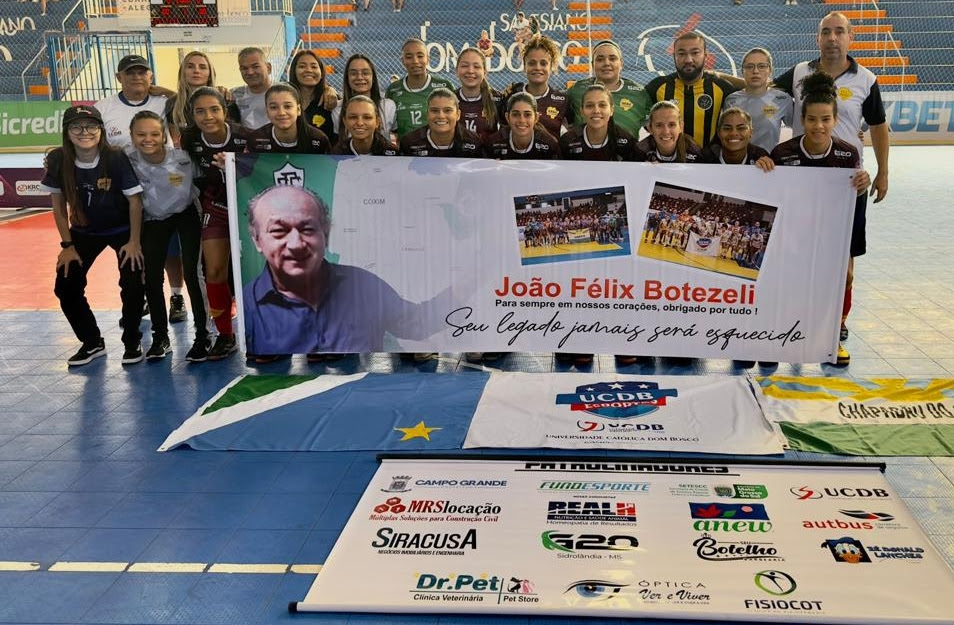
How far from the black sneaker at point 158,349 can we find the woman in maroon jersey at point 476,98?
8.44 feet

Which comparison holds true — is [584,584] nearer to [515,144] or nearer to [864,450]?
[864,450]

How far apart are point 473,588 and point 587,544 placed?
52 centimetres

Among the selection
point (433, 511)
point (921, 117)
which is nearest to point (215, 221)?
point (433, 511)

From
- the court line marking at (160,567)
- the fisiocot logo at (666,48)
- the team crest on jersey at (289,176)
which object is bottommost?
the court line marking at (160,567)

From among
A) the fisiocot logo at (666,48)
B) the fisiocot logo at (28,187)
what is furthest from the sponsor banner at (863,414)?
the fisiocot logo at (666,48)

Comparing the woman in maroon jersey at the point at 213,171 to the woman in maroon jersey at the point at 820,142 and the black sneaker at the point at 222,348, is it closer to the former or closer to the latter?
the black sneaker at the point at 222,348

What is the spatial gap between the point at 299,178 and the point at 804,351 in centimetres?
327

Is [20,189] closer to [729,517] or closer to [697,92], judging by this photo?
[697,92]

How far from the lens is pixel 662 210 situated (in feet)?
18.1

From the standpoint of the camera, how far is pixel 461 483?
13.3ft

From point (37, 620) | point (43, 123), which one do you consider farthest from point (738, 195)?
point (43, 123)

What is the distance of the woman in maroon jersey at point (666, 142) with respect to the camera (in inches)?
217

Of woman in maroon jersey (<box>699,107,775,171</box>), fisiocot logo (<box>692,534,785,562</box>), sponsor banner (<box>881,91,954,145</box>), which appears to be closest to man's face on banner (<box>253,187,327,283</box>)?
woman in maroon jersey (<box>699,107,775,171</box>)

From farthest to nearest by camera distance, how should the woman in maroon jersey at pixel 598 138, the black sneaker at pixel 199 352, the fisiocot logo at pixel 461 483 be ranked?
the black sneaker at pixel 199 352
the woman in maroon jersey at pixel 598 138
the fisiocot logo at pixel 461 483
